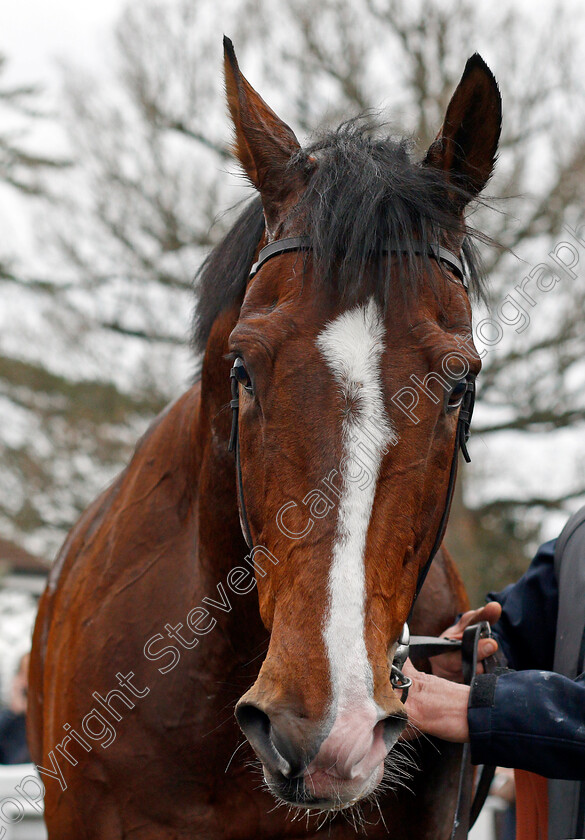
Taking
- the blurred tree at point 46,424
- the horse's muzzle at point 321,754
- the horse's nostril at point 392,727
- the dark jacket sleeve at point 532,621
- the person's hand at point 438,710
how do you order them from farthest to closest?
the blurred tree at point 46,424, the dark jacket sleeve at point 532,621, the person's hand at point 438,710, the horse's nostril at point 392,727, the horse's muzzle at point 321,754

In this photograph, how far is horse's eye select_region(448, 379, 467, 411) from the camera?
206 cm

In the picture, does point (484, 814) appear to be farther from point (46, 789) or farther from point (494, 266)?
point (494, 266)

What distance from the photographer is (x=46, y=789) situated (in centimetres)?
288

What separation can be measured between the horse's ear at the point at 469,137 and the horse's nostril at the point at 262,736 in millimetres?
1364

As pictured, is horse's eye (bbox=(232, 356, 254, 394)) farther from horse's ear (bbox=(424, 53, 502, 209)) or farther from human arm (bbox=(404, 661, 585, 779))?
human arm (bbox=(404, 661, 585, 779))

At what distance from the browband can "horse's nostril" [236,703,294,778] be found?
1055 mm

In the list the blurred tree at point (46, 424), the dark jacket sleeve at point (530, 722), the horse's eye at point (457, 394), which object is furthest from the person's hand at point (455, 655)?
the blurred tree at point (46, 424)

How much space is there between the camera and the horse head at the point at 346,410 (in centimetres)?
169

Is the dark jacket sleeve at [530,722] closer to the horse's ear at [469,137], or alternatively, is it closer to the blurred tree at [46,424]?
the horse's ear at [469,137]

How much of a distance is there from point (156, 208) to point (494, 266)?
456 cm

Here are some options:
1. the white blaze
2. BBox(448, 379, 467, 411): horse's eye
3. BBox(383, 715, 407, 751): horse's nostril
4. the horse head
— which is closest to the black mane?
the horse head

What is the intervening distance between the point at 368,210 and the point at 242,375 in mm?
483

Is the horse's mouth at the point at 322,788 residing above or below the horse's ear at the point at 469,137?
below

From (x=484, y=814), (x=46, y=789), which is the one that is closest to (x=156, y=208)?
(x=484, y=814)
